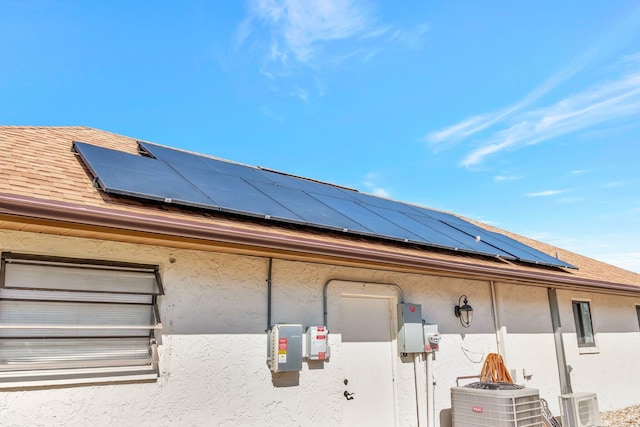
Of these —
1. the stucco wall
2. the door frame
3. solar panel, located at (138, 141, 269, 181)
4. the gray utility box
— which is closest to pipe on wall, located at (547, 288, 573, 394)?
the stucco wall

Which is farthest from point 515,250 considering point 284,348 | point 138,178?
point 138,178

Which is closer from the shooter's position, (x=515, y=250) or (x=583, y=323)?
(x=515, y=250)

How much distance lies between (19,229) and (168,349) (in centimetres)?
179

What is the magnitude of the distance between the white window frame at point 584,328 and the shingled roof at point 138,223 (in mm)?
3842

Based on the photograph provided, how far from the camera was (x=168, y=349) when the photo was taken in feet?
14.2

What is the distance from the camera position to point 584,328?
9.73 m

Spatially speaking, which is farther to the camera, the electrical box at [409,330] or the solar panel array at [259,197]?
the electrical box at [409,330]

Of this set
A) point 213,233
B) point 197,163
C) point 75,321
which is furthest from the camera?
point 197,163

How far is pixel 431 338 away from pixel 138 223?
472cm

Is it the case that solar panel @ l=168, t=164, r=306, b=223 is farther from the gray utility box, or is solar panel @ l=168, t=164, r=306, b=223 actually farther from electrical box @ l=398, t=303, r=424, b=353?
the gray utility box

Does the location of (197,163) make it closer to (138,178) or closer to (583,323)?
(138,178)

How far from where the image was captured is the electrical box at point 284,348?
488cm

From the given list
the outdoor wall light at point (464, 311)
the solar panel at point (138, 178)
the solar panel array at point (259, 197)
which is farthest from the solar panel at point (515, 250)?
the solar panel at point (138, 178)

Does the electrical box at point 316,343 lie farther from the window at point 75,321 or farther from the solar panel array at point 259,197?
the window at point 75,321
